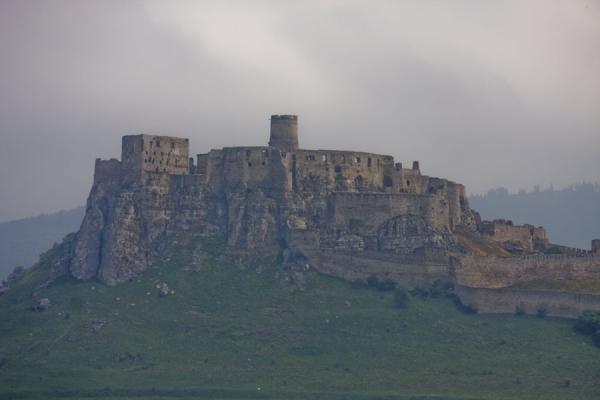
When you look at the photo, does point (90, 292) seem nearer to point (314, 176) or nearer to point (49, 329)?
point (49, 329)

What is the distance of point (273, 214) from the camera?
380 feet

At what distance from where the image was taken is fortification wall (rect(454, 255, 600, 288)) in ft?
362

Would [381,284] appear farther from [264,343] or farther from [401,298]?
[264,343]

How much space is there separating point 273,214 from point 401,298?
13562mm

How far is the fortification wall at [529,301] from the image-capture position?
A: 105938 millimetres

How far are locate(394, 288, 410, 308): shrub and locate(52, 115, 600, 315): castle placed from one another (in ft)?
8.63

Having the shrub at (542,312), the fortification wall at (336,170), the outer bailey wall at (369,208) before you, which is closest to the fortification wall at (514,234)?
the outer bailey wall at (369,208)

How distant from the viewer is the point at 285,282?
111750mm

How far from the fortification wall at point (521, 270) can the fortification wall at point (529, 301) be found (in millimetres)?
1706

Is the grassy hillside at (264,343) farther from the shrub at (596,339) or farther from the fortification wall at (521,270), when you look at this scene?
the fortification wall at (521,270)

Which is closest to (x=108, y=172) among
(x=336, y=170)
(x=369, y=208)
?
(x=336, y=170)

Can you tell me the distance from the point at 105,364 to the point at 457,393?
24242 millimetres

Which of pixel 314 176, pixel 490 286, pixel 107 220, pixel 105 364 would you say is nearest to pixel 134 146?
pixel 107 220

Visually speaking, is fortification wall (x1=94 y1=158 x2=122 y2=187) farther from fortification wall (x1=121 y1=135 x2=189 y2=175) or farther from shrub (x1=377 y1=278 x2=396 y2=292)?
shrub (x1=377 y1=278 x2=396 y2=292)
